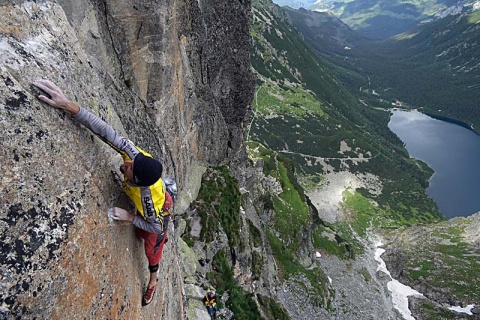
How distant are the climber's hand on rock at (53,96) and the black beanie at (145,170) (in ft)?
5.08

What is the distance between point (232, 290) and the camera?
30.6m

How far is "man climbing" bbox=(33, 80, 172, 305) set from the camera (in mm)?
6571

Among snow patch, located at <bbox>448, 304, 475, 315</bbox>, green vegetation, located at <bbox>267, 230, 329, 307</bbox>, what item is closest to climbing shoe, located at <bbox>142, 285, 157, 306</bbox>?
green vegetation, located at <bbox>267, 230, 329, 307</bbox>

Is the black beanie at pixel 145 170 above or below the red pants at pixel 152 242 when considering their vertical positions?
above

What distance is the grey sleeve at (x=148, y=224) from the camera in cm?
811

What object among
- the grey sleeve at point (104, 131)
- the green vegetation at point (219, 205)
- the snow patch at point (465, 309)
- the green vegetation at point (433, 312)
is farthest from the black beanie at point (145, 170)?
the snow patch at point (465, 309)

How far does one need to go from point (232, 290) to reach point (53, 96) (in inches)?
1073

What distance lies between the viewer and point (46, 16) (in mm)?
7570

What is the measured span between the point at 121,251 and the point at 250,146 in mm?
79137

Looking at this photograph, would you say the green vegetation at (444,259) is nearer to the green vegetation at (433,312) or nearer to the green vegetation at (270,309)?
the green vegetation at (433,312)

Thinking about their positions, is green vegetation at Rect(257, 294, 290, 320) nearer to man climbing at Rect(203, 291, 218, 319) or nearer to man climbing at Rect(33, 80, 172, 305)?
man climbing at Rect(203, 291, 218, 319)

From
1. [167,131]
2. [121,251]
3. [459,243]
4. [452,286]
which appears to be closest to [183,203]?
[167,131]

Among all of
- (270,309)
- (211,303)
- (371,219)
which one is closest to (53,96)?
(211,303)

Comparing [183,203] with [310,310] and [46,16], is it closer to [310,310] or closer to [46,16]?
[46,16]
